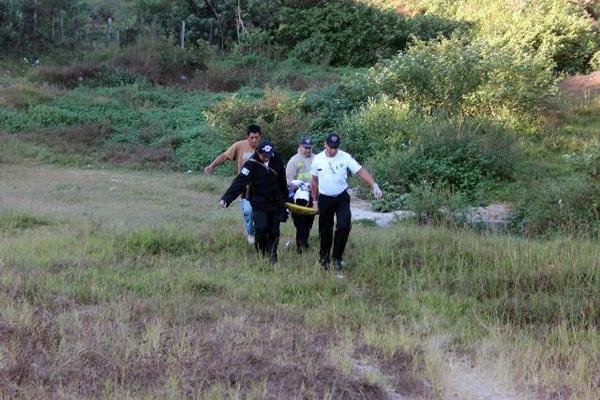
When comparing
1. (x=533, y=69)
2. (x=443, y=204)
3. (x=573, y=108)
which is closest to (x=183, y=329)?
(x=443, y=204)

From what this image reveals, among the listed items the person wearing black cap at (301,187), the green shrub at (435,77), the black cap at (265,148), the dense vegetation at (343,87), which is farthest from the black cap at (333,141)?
the green shrub at (435,77)

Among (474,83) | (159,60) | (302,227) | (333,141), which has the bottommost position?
(302,227)

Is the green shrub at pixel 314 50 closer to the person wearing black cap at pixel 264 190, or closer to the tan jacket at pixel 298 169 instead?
the tan jacket at pixel 298 169

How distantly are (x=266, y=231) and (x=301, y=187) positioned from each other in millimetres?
825

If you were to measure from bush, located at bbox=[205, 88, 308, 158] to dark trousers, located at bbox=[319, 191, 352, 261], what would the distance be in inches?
367

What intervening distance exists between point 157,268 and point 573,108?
15.5m

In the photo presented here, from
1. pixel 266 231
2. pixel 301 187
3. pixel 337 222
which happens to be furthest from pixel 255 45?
pixel 337 222

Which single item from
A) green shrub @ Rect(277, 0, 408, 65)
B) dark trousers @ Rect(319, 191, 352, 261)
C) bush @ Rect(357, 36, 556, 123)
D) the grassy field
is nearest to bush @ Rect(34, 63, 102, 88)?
green shrub @ Rect(277, 0, 408, 65)

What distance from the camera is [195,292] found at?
20.7 feet

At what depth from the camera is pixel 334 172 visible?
764 centimetres

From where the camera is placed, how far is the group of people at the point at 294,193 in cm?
764

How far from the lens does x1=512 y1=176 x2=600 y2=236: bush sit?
9.47 meters

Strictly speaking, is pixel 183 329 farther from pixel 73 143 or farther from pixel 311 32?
pixel 311 32

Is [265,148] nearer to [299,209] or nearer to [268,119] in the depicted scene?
[299,209]
